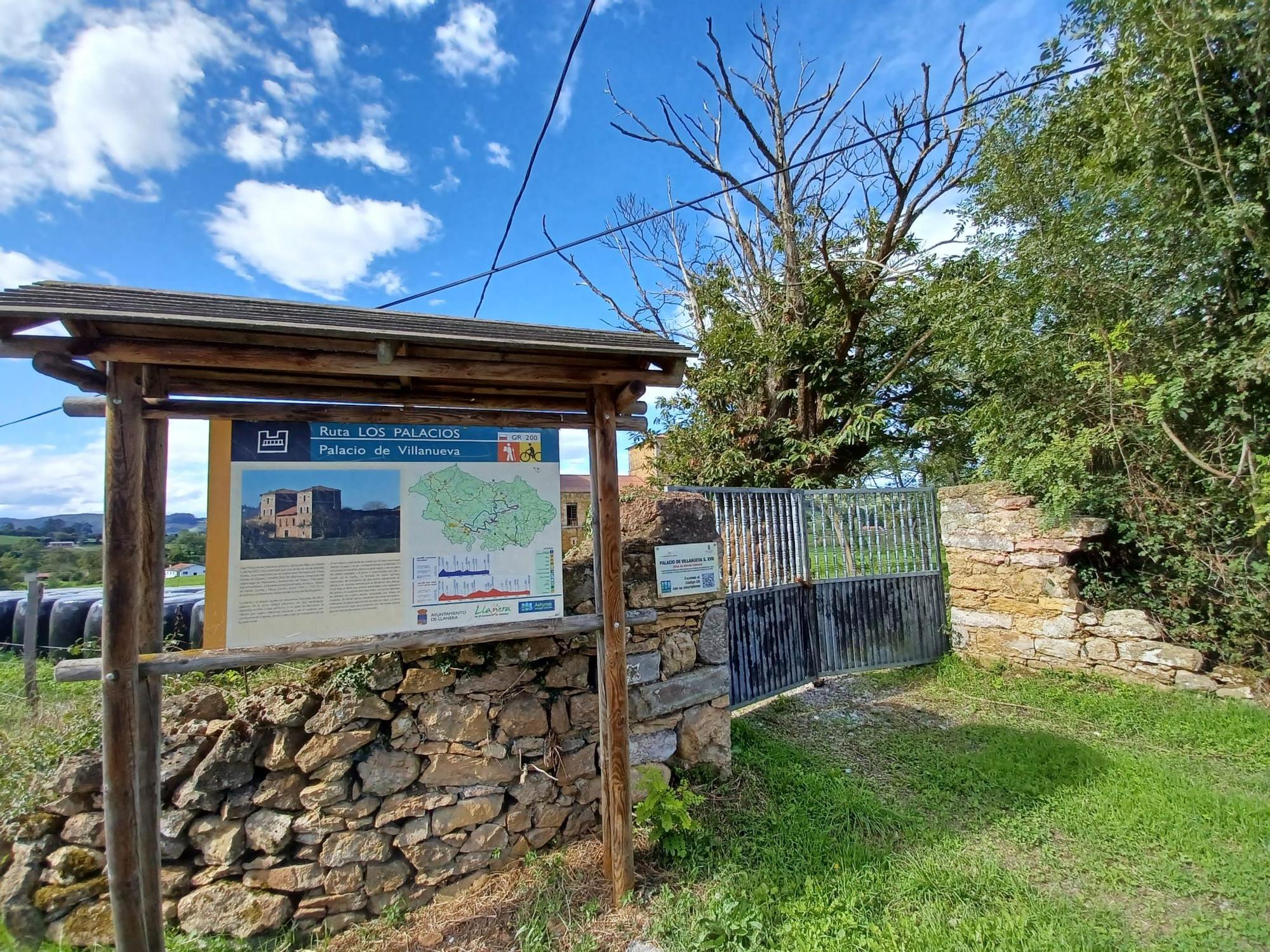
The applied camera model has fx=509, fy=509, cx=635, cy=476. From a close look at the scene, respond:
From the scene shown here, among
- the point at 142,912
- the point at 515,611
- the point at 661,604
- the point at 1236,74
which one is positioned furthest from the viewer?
the point at 1236,74

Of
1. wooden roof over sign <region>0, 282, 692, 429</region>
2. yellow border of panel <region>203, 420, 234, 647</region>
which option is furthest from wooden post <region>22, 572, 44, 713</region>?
wooden roof over sign <region>0, 282, 692, 429</region>

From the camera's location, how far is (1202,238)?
4359mm

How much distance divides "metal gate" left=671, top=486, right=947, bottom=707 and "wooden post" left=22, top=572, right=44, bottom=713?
5102mm

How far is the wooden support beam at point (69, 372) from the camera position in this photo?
6.81 ft

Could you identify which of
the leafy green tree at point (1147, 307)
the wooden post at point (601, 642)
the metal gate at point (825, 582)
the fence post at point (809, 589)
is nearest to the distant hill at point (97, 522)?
the wooden post at point (601, 642)

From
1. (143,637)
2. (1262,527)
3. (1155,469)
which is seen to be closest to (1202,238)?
(1155,469)

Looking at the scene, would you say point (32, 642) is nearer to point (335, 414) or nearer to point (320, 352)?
point (335, 414)

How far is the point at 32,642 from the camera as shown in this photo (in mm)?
4164

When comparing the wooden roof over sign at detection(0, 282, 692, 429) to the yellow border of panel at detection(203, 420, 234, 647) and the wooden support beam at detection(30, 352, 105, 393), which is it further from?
the yellow border of panel at detection(203, 420, 234, 647)

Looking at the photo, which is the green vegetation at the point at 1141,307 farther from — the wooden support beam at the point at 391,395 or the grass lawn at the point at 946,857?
the wooden support beam at the point at 391,395

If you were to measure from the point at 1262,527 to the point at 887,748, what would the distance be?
12.4ft

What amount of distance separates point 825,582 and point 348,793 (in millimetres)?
4749

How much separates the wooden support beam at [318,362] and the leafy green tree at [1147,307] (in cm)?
500

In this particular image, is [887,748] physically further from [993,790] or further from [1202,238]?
[1202,238]
